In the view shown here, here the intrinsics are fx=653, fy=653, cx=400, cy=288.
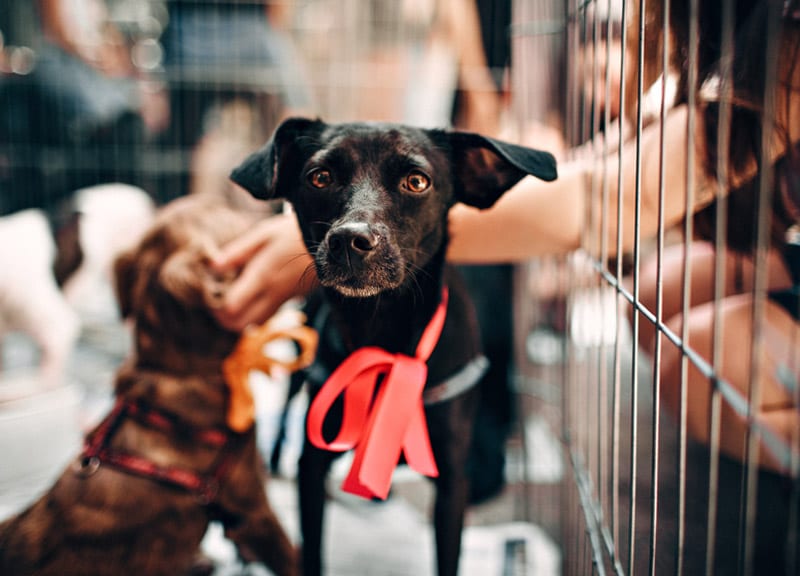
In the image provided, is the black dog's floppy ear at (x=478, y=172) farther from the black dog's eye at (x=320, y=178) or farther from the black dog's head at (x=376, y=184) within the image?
the black dog's eye at (x=320, y=178)

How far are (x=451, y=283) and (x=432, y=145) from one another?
0.21 metres

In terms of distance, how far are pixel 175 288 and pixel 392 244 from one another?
45 cm

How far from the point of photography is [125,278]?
1.15 meters

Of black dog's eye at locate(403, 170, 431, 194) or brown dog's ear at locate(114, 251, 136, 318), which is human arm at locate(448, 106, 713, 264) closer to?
black dog's eye at locate(403, 170, 431, 194)

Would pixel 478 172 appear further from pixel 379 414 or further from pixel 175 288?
pixel 175 288

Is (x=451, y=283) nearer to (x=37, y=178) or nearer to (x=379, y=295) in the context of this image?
(x=379, y=295)

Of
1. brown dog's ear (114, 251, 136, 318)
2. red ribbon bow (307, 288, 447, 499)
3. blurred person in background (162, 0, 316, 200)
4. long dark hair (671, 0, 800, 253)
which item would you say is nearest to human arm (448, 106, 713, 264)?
long dark hair (671, 0, 800, 253)

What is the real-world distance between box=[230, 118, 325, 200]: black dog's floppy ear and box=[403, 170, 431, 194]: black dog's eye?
0.16m

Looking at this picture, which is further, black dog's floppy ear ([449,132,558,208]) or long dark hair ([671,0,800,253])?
black dog's floppy ear ([449,132,558,208])

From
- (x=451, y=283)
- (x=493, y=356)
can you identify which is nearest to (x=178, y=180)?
(x=493, y=356)

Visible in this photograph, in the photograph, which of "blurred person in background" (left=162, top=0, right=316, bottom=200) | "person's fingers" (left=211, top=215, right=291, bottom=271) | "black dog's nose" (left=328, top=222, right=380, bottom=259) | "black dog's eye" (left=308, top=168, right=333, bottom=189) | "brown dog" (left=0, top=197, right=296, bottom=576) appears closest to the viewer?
"black dog's nose" (left=328, top=222, right=380, bottom=259)

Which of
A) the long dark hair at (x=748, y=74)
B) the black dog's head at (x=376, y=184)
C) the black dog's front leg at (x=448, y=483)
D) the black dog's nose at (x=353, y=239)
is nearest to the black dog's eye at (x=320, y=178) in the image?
the black dog's head at (x=376, y=184)

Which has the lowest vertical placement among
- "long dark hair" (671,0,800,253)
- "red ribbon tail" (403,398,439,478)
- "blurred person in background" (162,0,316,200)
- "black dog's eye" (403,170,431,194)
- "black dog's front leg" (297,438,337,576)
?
"black dog's front leg" (297,438,337,576)

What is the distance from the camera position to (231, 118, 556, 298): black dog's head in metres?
0.76
